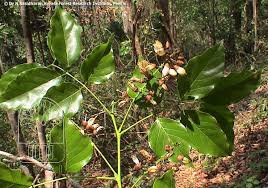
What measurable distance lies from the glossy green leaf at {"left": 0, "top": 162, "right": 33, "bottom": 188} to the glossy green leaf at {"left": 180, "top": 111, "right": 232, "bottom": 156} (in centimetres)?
23

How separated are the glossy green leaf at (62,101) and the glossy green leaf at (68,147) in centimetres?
9

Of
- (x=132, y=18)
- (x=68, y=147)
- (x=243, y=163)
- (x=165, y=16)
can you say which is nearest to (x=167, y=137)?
(x=68, y=147)

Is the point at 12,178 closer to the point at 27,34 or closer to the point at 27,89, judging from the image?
the point at 27,89

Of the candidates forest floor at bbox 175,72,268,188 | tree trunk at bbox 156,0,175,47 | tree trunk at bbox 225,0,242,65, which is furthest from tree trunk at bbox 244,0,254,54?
forest floor at bbox 175,72,268,188

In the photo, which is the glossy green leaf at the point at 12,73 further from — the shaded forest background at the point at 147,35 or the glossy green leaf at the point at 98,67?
the shaded forest background at the point at 147,35

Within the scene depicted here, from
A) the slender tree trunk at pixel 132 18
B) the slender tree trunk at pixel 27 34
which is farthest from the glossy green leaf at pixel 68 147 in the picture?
the slender tree trunk at pixel 132 18

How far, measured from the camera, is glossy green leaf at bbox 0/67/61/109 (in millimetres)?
603

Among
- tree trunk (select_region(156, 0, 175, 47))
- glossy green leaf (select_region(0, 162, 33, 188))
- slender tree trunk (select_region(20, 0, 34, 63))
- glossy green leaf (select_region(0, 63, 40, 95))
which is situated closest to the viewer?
glossy green leaf (select_region(0, 162, 33, 188))

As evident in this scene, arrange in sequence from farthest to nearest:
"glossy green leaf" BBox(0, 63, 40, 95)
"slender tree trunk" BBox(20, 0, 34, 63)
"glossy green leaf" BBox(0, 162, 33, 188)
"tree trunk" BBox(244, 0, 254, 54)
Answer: "tree trunk" BBox(244, 0, 254, 54) < "slender tree trunk" BBox(20, 0, 34, 63) < "glossy green leaf" BBox(0, 63, 40, 95) < "glossy green leaf" BBox(0, 162, 33, 188)

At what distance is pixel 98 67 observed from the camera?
2.16 ft

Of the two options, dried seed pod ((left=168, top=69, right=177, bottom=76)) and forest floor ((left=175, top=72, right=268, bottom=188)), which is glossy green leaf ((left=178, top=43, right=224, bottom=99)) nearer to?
dried seed pod ((left=168, top=69, right=177, bottom=76))

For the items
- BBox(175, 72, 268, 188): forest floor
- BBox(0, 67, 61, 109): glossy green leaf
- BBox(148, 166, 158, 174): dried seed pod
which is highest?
BBox(0, 67, 61, 109): glossy green leaf

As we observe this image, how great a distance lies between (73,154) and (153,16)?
8.85 metres

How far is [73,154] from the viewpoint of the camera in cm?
54
